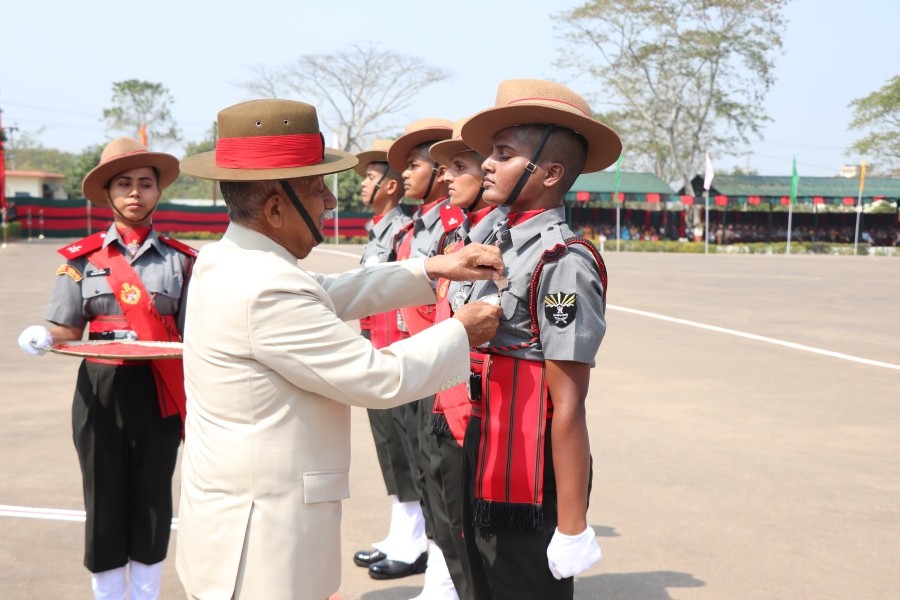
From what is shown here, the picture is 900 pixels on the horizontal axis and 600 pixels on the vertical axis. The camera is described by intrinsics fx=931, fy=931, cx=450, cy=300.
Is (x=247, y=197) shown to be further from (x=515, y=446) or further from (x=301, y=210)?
(x=515, y=446)

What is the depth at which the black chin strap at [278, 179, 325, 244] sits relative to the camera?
2553 millimetres

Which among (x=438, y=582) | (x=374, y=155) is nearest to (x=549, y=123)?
(x=438, y=582)

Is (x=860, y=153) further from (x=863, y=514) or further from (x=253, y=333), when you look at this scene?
(x=253, y=333)

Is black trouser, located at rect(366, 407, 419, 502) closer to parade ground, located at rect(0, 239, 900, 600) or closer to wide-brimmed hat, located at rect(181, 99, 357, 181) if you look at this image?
parade ground, located at rect(0, 239, 900, 600)

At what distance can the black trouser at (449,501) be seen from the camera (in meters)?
3.79

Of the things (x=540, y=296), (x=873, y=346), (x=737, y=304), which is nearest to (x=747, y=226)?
(x=737, y=304)

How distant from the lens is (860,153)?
58594 mm

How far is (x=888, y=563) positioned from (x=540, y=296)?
11.1 feet

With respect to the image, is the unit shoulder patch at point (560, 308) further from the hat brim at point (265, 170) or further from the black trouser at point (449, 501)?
the black trouser at point (449, 501)

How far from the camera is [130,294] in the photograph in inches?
165

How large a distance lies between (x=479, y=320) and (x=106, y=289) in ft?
7.44

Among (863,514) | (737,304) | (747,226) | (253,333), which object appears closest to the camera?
(253,333)

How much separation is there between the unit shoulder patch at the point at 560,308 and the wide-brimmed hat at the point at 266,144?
72 cm

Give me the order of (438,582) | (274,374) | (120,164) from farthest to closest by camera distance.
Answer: (438,582) → (120,164) → (274,374)
